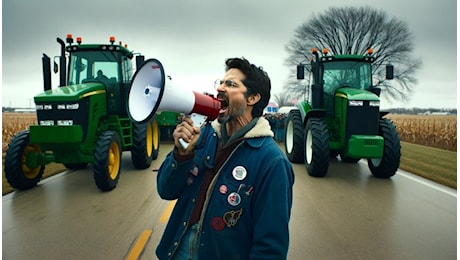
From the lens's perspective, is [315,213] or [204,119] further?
[315,213]

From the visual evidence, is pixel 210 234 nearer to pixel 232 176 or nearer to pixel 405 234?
pixel 232 176

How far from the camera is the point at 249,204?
1808mm

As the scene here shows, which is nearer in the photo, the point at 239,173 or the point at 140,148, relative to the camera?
the point at 239,173

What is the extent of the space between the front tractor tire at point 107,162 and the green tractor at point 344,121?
4261 millimetres

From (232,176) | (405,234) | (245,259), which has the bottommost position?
(405,234)

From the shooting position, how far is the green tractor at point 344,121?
315 inches

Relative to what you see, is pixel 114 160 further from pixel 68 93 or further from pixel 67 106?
pixel 68 93

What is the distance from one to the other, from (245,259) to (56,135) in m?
5.86

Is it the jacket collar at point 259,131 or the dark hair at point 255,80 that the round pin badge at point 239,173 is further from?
the dark hair at point 255,80

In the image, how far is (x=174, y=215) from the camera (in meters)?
2.08

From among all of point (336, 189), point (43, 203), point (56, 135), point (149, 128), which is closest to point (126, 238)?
→ point (43, 203)

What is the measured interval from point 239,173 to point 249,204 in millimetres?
163

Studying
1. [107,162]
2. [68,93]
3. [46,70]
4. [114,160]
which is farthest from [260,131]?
[46,70]

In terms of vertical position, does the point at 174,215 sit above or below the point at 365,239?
above
